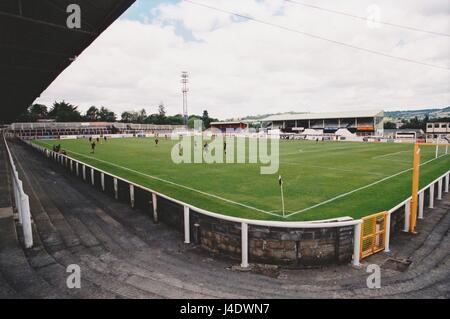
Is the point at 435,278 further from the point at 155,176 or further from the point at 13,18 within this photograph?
the point at 155,176

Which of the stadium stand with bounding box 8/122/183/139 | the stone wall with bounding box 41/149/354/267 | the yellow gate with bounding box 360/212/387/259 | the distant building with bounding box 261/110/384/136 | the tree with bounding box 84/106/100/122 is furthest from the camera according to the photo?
the tree with bounding box 84/106/100/122

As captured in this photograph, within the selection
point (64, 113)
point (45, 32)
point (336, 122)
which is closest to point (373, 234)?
point (45, 32)

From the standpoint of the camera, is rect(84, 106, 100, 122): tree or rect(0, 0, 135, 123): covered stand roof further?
rect(84, 106, 100, 122): tree

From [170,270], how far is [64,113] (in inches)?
5995

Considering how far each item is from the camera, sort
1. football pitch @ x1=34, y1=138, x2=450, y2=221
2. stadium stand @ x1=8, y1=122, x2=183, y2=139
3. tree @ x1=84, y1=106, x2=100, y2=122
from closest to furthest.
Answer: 1. football pitch @ x1=34, y1=138, x2=450, y2=221
2. stadium stand @ x1=8, y1=122, x2=183, y2=139
3. tree @ x1=84, y1=106, x2=100, y2=122

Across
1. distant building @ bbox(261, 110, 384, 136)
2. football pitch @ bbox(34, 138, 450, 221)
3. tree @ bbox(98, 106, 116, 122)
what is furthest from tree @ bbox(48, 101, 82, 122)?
football pitch @ bbox(34, 138, 450, 221)

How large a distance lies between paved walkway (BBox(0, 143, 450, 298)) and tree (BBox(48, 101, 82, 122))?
142 metres

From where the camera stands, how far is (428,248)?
922 centimetres

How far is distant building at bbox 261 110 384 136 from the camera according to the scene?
86312 mm

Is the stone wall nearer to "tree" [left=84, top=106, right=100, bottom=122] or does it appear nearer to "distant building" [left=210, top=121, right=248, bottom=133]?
"distant building" [left=210, top=121, right=248, bottom=133]

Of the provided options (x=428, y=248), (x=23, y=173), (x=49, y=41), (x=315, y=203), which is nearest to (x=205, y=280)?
A: (x=428, y=248)

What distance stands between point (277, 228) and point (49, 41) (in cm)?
1112

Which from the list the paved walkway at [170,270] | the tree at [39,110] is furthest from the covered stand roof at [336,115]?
the tree at [39,110]
